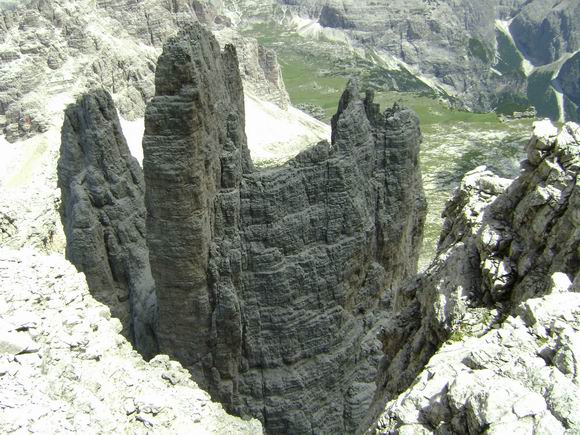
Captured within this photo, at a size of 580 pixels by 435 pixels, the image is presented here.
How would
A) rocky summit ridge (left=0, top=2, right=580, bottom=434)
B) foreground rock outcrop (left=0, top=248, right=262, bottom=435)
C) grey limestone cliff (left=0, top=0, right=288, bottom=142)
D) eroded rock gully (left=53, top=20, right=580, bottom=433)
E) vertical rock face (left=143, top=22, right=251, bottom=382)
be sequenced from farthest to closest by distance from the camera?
1. grey limestone cliff (left=0, top=0, right=288, bottom=142)
2. vertical rock face (left=143, top=22, right=251, bottom=382)
3. eroded rock gully (left=53, top=20, right=580, bottom=433)
4. foreground rock outcrop (left=0, top=248, right=262, bottom=435)
5. rocky summit ridge (left=0, top=2, right=580, bottom=434)

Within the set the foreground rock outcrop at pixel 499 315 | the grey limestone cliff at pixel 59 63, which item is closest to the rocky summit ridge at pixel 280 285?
the foreground rock outcrop at pixel 499 315

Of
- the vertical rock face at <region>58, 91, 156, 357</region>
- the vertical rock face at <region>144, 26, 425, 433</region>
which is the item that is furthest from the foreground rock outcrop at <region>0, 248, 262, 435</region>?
the vertical rock face at <region>58, 91, 156, 357</region>

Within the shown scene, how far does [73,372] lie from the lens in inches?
654

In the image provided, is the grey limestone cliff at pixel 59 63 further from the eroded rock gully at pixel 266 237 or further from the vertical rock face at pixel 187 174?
the vertical rock face at pixel 187 174

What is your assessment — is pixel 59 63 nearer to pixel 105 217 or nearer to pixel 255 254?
pixel 105 217

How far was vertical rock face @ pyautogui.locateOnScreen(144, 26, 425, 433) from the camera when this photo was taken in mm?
29594

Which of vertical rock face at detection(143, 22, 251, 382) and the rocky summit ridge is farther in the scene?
vertical rock face at detection(143, 22, 251, 382)

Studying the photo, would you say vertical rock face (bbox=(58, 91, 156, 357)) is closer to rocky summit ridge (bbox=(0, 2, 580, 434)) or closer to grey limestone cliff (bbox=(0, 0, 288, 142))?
rocky summit ridge (bbox=(0, 2, 580, 434))

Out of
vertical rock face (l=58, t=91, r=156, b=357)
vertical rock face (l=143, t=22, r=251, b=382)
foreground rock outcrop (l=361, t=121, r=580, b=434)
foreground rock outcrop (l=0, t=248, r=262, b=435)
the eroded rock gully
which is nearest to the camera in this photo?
foreground rock outcrop (l=361, t=121, r=580, b=434)

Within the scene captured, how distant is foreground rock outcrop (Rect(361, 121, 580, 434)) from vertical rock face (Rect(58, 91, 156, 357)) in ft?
70.1

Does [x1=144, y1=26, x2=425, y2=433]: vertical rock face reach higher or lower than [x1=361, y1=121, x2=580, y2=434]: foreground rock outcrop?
lower

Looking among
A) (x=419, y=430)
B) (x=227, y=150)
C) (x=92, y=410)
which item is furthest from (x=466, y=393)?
(x=227, y=150)

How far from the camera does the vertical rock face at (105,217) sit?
3584 centimetres

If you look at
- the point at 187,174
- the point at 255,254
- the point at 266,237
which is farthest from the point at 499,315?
the point at 266,237
